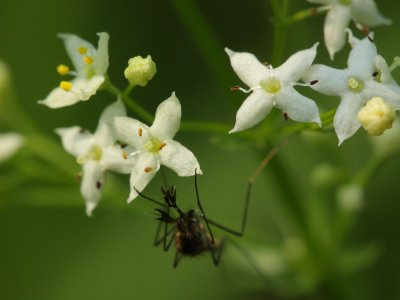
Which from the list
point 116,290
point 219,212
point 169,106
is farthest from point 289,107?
point 116,290

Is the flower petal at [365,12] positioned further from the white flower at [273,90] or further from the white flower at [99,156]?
the white flower at [99,156]

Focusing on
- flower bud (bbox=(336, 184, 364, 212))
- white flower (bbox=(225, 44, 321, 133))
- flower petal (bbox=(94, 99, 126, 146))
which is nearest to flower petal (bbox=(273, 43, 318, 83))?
white flower (bbox=(225, 44, 321, 133))

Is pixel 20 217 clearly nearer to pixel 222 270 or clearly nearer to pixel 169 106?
pixel 222 270

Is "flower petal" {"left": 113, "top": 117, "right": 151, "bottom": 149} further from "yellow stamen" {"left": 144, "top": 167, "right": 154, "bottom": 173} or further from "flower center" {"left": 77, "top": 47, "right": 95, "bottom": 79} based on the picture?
"flower center" {"left": 77, "top": 47, "right": 95, "bottom": 79}

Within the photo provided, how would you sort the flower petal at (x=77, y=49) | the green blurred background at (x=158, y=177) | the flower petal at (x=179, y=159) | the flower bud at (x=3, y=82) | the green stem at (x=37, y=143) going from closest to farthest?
1. the flower petal at (x=179, y=159)
2. the flower petal at (x=77, y=49)
3. the green stem at (x=37, y=143)
4. the flower bud at (x=3, y=82)
5. the green blurred background at (x=158, y=177)

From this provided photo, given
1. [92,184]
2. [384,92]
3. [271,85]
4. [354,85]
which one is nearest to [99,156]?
[92,184]

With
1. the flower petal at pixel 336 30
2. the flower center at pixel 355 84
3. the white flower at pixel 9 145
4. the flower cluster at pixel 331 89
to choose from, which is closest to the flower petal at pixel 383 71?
the flower cluster at pixel 331 89
